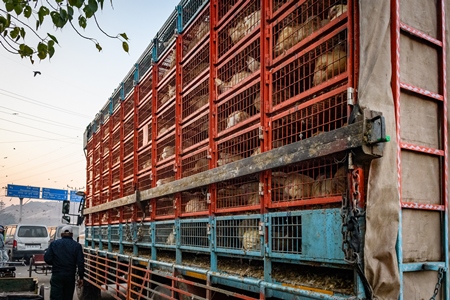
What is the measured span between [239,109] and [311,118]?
130 cm

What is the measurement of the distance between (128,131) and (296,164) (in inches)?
248

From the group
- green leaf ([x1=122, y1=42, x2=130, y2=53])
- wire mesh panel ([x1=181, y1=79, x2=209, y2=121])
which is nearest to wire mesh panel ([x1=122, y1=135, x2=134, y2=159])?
wire mesh panel ([x1=181, y1=79, x2=209, y2=121])

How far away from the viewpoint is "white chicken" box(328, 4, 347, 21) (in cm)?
332

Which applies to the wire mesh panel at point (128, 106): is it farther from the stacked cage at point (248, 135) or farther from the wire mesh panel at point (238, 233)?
the wire mesh panel at point (238, 233)

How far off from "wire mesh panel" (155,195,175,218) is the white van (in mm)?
17422

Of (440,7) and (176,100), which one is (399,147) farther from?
(176,100)

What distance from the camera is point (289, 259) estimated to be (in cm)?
362

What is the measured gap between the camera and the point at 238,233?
4449mm

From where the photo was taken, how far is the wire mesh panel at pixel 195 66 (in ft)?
18.7

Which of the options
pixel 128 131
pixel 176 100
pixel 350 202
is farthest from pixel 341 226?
pixel 128 131

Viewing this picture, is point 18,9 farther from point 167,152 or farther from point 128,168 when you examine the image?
point 128,168

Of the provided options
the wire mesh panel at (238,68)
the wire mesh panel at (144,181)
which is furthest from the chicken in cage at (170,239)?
the wire mesh panel at (238,68)

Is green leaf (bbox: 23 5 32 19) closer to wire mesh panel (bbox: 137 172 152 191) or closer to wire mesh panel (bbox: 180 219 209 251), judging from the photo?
wire mesh panel (bbox: 180 219 209 251)

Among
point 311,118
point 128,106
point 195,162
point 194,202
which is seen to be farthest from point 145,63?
point 311,118
